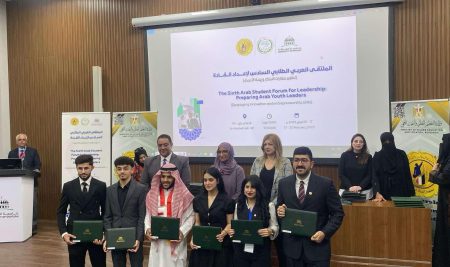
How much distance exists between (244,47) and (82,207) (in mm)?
3667

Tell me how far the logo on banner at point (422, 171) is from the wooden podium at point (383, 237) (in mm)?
1080

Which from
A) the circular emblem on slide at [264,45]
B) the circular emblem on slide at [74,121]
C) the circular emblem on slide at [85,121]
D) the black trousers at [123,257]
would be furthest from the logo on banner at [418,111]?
the circular emblem on slide at [74,121]

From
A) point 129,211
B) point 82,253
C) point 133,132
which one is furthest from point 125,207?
point 133,132

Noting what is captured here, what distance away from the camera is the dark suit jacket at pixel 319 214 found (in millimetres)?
2945

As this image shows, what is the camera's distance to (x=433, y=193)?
4.80 m

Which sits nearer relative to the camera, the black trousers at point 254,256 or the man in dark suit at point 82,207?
the black trousers at point 254,256

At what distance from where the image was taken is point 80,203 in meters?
3.41

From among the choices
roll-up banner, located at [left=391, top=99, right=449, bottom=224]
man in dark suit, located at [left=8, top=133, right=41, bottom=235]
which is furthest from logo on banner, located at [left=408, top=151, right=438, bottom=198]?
man in dark suit, located at [left=8, top=133, right=41, bottom=235]

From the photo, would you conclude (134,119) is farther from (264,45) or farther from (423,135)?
(423,135)

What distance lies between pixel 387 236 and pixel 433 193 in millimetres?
1291

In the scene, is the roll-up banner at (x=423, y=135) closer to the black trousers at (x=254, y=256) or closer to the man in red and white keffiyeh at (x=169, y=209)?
the black trousers at (x=254, y=256)

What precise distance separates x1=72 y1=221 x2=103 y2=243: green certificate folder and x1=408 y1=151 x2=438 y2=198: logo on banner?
355cm

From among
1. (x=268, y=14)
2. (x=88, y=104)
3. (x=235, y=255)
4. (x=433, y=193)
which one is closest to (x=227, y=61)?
(x=268, y=14)

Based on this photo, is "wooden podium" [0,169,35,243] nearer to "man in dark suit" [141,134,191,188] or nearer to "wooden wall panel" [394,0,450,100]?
"man in dark suit" [141,134,191,188]
